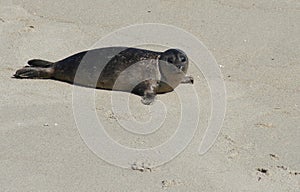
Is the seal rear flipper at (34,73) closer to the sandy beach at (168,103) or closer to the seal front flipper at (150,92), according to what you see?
the sandy beach at (168,103)

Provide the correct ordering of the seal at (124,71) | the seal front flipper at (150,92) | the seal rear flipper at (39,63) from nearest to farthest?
the seal front flipper at (150,92) → the seal at (124,71) → the seal rear flipper at (39,63)

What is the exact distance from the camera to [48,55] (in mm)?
5488

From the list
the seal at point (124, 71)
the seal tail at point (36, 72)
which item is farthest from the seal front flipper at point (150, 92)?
the seal tail at point (36, 72)

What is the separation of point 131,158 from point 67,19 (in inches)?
84.5

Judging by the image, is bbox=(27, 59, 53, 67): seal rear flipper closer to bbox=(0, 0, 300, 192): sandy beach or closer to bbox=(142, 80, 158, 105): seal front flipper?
bbox=(0, 0, 300, 192): sandy beach

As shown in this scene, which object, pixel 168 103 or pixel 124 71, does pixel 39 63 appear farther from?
pixel 168 103

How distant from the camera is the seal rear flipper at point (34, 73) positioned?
16.7 feet

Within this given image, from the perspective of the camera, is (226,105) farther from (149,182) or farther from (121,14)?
(121,14)

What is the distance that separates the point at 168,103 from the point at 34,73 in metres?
0.95

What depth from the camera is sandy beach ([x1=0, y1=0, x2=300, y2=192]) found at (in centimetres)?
401

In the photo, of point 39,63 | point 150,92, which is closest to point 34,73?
point 39,63

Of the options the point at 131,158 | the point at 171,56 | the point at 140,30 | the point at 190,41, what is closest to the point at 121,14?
the point at 140,30

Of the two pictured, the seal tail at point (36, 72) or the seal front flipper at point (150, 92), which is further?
the seal tail at point (36, 72)

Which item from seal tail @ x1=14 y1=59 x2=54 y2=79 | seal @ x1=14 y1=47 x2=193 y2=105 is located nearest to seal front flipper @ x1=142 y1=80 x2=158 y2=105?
seal @ x1=14 y1=47 x2=193 y2=105
